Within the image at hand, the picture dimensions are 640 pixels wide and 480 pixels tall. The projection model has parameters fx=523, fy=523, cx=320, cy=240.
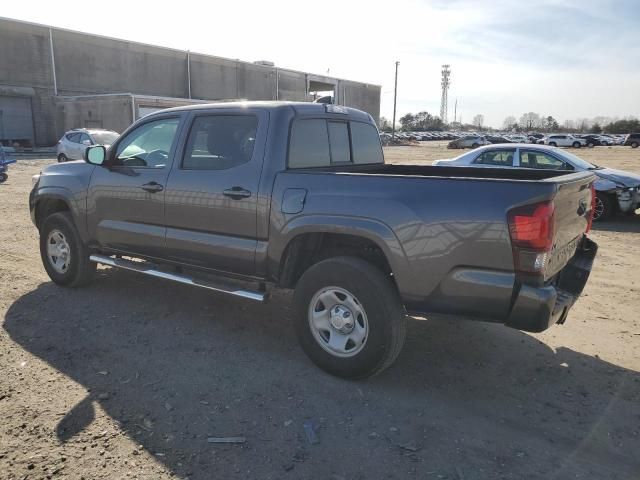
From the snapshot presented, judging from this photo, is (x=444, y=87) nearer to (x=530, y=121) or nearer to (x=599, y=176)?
(x=530, y=121)

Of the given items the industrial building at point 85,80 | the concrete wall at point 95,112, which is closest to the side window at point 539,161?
the concrete wall at point 95,112

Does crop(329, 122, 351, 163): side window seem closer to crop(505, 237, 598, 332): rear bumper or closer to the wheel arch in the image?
the wheel arch

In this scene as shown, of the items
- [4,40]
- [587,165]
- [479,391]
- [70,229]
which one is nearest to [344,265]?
[479,391]

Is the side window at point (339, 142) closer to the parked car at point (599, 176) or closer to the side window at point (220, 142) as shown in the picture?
the side window at point (220, 142)

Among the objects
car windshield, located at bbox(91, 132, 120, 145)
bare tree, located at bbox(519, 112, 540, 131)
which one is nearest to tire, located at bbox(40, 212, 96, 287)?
car windshield, located at bbox(91, 132, 120, 145)

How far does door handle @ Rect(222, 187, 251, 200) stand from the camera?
164 inches

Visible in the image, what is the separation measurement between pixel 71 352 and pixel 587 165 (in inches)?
381

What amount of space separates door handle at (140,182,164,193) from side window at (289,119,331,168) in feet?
4.43

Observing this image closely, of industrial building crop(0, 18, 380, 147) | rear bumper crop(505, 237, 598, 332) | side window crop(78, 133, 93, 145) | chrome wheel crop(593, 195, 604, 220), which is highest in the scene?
industrial building crop(0, 18, 380, 147)

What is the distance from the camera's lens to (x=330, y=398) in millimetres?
3629

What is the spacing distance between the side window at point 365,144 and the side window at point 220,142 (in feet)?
3.84

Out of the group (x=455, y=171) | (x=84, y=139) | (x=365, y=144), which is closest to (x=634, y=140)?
(x=84, y=139)

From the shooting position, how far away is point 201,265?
15.3 ft

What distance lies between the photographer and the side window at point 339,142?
187 inches
